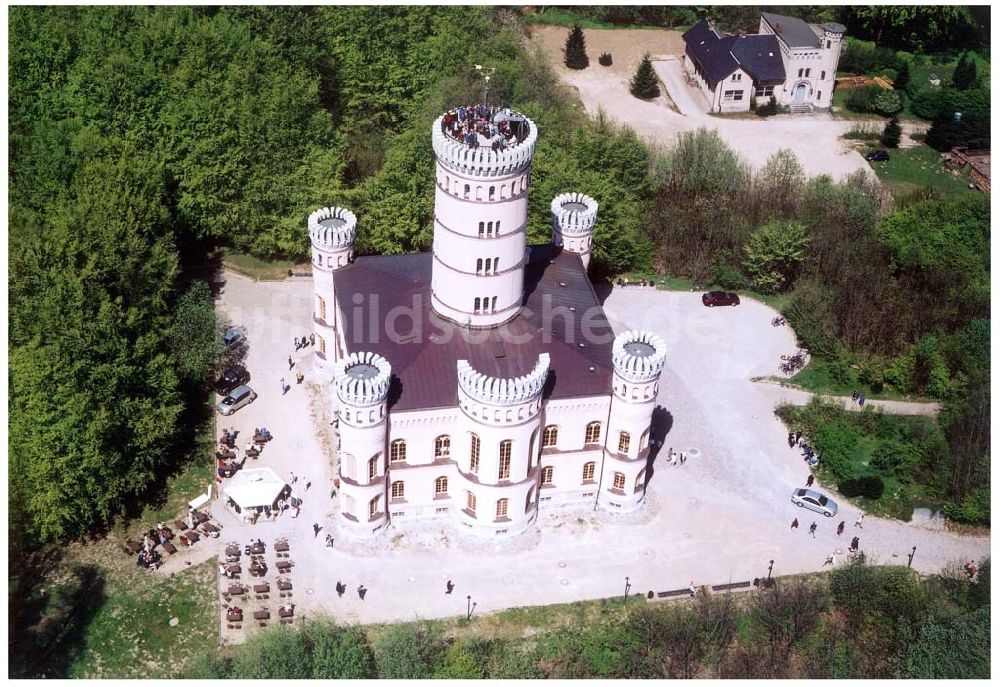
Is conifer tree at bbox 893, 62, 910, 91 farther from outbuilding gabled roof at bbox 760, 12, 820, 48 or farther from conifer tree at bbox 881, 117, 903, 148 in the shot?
conifer tree at bbox 881, 117, 903, 148

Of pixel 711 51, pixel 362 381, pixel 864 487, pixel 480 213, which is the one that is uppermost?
pixel 480 213

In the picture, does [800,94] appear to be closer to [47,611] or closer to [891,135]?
[891,135]

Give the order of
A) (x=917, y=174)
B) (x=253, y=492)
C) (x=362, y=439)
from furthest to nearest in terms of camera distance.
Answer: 1. (x=917, y=174)
2. (x=253, y=492)
3. (x=362, y=439)

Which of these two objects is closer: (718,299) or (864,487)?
(864,487)

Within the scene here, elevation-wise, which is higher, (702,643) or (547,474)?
(547,474)

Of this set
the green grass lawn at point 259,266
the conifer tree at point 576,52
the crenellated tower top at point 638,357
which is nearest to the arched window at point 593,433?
the crenellated tower top at point 638,357

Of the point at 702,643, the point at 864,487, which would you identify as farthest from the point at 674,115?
the point at 702,643

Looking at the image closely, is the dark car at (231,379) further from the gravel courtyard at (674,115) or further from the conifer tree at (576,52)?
the conifer tree at (576,52)

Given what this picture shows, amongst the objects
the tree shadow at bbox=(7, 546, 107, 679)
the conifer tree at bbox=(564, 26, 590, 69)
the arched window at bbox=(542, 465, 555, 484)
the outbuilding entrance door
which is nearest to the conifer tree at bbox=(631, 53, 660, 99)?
the conifer tree at bbox=(564, 26, 590, 69)
